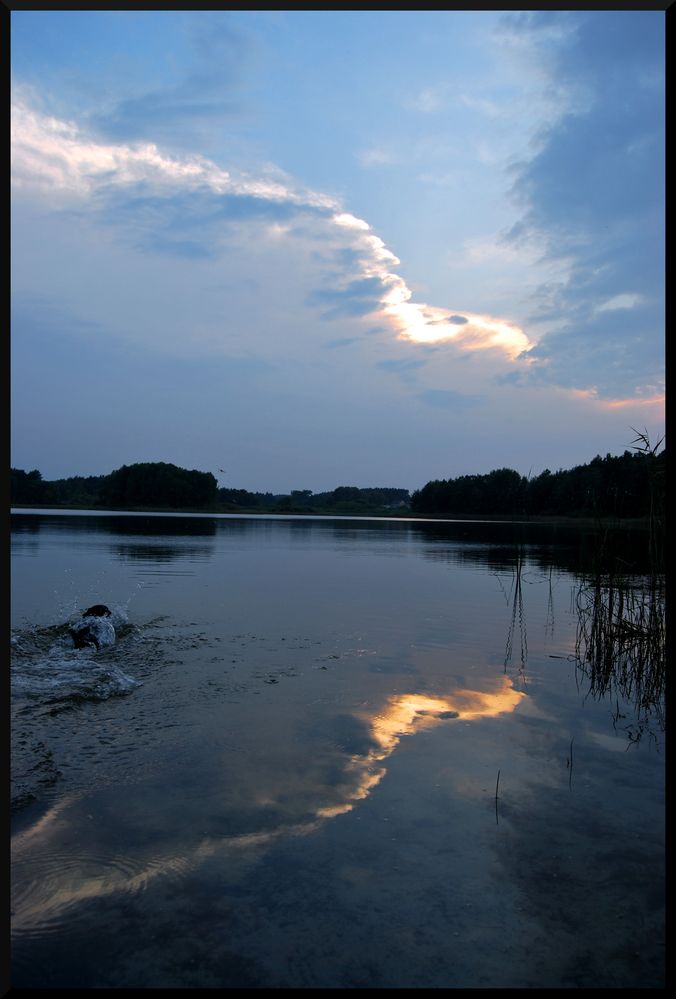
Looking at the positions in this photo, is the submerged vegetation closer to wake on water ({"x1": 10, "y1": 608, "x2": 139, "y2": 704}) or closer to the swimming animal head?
wake on water ({"x1": 10, "y1": 608, "x2": 139, "y2": 704})

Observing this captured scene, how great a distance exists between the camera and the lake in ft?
11.7

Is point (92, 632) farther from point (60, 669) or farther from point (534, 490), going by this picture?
point (534, 490)

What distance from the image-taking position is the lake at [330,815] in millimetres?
3555

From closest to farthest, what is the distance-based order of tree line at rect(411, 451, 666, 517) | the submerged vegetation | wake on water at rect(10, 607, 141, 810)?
wake on water at rect(10, 607, 141, 810) → the submerged vegetation → tree line at rect(411, 451, 666, 517)

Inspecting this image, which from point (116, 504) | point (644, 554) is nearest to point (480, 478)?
point (116, 504)

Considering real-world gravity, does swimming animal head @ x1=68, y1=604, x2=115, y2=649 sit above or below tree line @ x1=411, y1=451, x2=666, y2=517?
below

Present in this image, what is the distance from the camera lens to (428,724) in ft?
24.9

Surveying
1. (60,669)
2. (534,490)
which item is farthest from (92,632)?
(534,490)

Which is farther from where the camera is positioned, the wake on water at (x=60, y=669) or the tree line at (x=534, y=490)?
the tree line at (x=534, y=490)

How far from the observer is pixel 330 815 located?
5203 millimetres

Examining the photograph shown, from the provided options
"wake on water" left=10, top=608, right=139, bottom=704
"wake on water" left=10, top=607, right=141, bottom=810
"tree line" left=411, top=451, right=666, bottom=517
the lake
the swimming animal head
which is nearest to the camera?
the lake

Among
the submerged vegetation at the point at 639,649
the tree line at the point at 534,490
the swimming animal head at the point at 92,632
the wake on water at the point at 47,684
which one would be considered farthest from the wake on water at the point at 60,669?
the tree line at the point at 534,490

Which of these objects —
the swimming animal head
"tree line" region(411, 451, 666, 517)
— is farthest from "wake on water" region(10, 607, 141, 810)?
"tree line" region(411, 451, 666, 517)

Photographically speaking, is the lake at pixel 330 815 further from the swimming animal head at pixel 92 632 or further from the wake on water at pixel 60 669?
the swimming animal head at pixel 92 632
